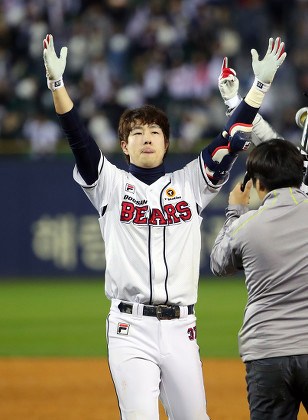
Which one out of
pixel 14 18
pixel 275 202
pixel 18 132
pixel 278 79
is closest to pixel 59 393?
pixel 275 202

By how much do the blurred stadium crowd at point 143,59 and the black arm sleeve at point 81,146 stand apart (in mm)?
10059

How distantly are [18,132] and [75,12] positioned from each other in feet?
11.2

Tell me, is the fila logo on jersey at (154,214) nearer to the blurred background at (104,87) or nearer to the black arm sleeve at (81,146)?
the black arm sleeve at (81,146)

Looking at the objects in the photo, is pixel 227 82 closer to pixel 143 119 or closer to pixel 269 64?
pixel 269 64

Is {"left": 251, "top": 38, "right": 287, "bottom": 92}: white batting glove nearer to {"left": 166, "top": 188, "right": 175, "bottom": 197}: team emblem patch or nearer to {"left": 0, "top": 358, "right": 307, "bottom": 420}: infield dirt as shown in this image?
{"left": 166, "top": 188, "right": 175, "bottom": 197}: team emblem patch

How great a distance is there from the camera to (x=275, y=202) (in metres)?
3.50

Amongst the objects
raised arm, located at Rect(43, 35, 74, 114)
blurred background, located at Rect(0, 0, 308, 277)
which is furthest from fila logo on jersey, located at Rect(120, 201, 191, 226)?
blurred background, located at Rect(0, 0, 308, 277)

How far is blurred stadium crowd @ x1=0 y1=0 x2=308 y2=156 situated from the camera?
14711 mm

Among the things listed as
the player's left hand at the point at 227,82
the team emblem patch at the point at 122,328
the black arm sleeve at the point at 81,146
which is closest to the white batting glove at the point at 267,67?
the player's left hand at the point at 227,82

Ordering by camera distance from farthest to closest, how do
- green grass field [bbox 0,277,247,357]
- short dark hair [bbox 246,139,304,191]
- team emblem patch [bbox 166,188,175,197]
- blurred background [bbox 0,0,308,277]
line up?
blurred background [bbox 0,0,308,277]
green grass field [bbox 0,277,247,357]
team emblem patch [bbox 166,188,175,197]
short dark hair [bbox 246,139,304,191]

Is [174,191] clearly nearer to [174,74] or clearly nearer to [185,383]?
[185,383]

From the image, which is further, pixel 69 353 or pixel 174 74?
pixel 174 74

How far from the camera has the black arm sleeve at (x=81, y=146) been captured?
3912mm

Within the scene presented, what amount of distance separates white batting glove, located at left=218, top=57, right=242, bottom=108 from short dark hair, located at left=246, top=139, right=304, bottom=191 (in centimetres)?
93
